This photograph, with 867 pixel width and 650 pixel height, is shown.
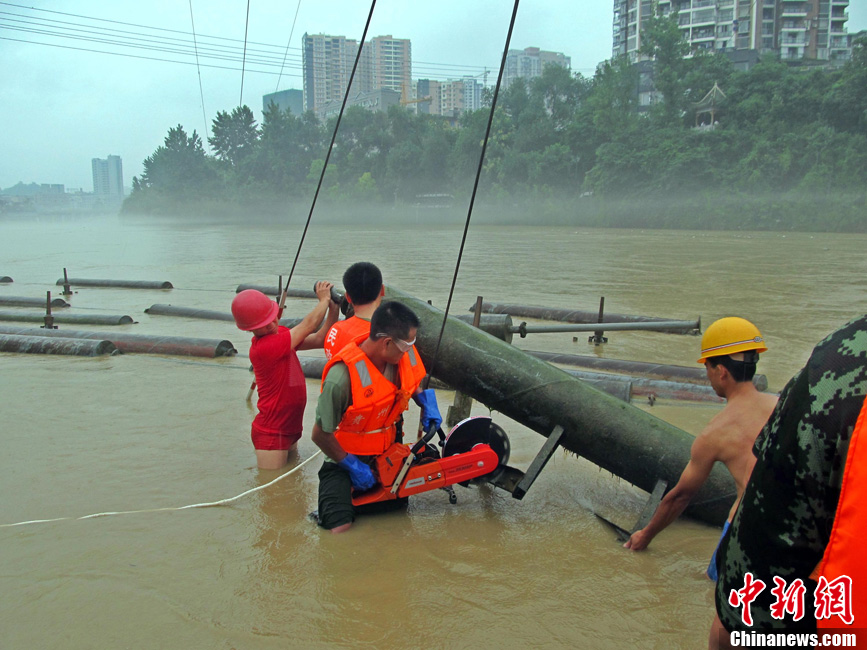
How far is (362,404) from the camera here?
4094 mm

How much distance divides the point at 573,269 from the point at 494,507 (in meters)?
19.9

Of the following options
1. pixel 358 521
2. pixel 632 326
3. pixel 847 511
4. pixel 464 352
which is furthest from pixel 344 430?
pixel 632 326

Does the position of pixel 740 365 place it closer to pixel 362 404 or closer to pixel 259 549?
pixel 362 404

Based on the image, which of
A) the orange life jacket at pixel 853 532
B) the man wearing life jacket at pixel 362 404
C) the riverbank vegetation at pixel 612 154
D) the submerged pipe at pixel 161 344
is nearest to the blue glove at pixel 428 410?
the man wearing life jacket at pixel 362 404

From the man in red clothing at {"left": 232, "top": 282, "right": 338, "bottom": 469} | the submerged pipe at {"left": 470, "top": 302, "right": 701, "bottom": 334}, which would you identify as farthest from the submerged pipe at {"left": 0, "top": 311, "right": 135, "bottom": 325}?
the man in red clothing at {"left": 232, "top": 282, "right": 338, "bottom": 469}

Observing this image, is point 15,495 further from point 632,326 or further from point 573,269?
point 573,269

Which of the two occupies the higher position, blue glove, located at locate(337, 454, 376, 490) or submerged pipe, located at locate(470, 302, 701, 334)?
blue glove, located at locate(337, 454, 376, 490)

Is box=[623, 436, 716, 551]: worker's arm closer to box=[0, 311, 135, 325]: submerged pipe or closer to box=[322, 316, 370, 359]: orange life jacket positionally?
box=[322, 316, 370, 359]: orange life jacket

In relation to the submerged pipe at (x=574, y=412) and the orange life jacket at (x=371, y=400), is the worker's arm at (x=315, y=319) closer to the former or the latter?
the submerged pipe at (x=574, y=412)

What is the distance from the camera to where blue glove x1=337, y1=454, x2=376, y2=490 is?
426 centimetres

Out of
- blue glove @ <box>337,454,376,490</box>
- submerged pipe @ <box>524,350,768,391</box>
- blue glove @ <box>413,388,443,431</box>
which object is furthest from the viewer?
submerged pipe @ <box>524,350,768,391</box>

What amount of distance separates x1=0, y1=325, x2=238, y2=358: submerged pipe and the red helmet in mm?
4648

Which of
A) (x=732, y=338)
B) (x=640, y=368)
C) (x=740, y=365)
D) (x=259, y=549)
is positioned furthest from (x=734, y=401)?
(x=640, y=368)

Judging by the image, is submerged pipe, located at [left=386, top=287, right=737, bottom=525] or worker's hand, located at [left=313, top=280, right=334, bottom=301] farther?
worker's hand, located at [left=313, top=280, right=334, bottom=301]
